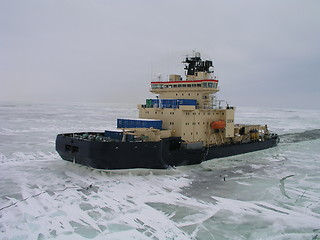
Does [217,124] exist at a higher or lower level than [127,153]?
higher

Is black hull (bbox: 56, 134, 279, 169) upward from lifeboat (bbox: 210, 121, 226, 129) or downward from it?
downward

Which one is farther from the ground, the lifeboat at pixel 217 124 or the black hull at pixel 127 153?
the lifeboat at pixel 217 124

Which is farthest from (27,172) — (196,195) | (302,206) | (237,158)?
(237,158)

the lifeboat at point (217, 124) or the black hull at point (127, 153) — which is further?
the lifeboat at point (217, 124)

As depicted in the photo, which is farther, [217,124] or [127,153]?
[217,124]

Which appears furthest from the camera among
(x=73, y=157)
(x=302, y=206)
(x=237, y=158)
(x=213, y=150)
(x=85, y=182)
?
(x=237, y=158)

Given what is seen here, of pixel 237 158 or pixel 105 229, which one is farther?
pixel 237 158

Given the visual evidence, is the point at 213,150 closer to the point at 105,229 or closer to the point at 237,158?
the point at 237,158

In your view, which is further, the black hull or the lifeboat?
the lifeboat
